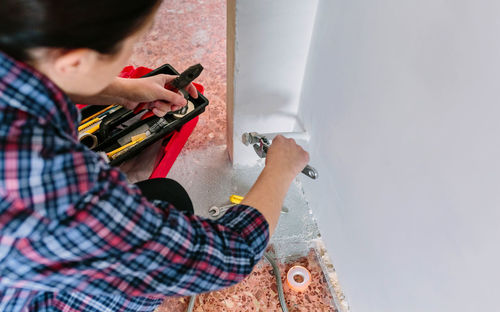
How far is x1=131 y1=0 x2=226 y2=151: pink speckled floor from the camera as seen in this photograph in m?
1.37

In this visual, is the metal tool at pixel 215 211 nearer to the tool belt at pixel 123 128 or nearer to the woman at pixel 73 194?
the tool belt at pixel 123 128

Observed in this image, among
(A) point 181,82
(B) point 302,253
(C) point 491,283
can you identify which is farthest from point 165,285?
(B) point 302,253

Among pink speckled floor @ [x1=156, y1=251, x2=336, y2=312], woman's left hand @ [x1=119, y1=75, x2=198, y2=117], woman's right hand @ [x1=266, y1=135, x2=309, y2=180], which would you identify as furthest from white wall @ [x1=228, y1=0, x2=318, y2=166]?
pink speckled floor @ [x1=156, y1=251, x2=336, y2=312]

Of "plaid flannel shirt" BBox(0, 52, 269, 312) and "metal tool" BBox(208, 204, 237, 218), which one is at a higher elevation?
"plaid flannel shirt" BBox(0, 52, 269, 312)

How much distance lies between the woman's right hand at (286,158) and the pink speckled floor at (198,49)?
655mm

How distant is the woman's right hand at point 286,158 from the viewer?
65cm

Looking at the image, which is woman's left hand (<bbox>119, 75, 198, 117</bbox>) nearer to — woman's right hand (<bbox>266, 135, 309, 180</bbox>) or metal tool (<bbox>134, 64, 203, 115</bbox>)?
metal tool (<bbox>134, 64, 203, 115</bbox>)

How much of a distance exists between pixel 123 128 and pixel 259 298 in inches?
22.0

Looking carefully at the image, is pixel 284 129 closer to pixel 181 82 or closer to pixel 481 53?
pixel 181 82

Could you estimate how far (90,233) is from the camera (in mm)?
383

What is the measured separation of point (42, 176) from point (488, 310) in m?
0.53

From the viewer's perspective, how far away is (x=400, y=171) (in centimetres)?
63

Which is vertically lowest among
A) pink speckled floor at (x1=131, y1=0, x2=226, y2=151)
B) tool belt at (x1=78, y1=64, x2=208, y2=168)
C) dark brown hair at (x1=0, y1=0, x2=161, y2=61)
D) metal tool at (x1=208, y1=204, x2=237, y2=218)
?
metal tool at (x1=208, y1=204, x2=237, y2=218)

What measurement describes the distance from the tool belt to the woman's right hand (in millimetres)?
356
